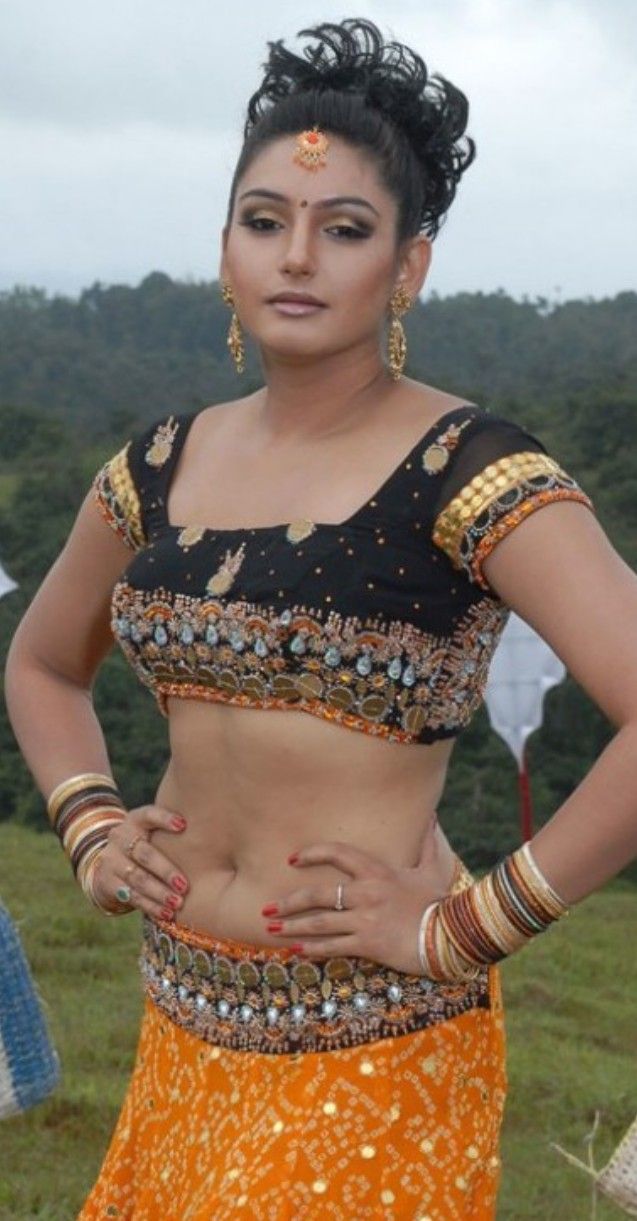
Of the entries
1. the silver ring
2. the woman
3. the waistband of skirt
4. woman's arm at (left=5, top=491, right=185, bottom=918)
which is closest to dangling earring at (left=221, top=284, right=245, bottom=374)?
the woman

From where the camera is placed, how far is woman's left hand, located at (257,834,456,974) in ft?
8.29

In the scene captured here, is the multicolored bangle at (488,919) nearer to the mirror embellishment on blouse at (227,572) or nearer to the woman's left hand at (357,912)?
the woman's left hand at (357,912)

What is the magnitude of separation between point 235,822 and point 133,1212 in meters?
0.50

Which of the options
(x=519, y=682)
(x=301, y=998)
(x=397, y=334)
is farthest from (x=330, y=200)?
(x=519, y=682)

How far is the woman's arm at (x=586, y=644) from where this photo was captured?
7.91 ft

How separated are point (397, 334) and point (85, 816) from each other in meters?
0.74

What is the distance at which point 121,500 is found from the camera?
9.61 ft

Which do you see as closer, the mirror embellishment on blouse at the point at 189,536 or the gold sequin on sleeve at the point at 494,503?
the gold sequin on sleeve at the point at 494,503

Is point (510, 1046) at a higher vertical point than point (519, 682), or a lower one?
higher

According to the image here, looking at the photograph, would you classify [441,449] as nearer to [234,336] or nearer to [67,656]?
[234,336]

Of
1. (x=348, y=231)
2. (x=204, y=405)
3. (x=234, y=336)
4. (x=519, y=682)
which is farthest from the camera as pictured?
(x=204, y=405)

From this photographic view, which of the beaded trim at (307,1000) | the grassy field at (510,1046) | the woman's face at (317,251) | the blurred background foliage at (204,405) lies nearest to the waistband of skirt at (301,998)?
the beaded trim at (307,1000)

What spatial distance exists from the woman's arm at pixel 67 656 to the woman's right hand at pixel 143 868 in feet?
0.86

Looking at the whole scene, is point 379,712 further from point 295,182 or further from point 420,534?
point 295,182
